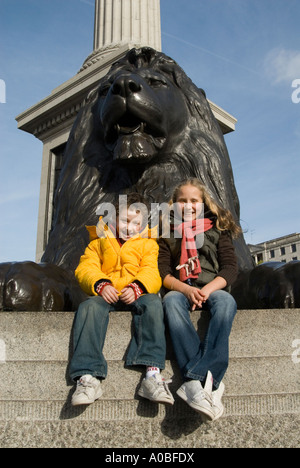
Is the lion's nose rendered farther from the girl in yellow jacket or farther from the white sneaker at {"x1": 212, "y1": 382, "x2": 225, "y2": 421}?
the white sneaker at {"x1": 212, "y1": 382, "x2": 225, "y2": 421}

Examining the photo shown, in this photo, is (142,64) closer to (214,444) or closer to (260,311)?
(260,311)

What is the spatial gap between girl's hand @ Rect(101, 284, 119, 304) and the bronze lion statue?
416 millimetres

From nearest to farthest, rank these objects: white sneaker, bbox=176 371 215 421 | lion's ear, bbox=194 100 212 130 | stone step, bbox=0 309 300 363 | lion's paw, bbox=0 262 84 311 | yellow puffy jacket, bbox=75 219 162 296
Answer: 1. white sneaker, bbox=176 371 215 421
2. stone step, bbox=0 309 300 363
3. lion's paw, bbox=0 262 84 311
4. yellow puffy jacket, bbox=75 219 162 296
5. lion's ear, bbox=194 100 212 130

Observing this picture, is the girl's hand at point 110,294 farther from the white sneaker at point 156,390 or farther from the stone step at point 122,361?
the white sneaker at point 156,390

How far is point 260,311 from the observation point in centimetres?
203

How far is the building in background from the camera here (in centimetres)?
4781

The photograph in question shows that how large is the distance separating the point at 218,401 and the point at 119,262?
0.95m

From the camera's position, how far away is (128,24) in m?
8.73

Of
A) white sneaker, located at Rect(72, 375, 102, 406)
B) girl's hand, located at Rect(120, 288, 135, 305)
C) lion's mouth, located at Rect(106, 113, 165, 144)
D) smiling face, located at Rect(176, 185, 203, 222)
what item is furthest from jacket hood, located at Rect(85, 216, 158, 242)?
white sneaker, located at Rect(72, 375, 102, 406)

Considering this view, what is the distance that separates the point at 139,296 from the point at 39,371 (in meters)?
0.59

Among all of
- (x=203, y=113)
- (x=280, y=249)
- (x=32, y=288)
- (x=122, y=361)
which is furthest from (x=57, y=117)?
(x=280, y=249)

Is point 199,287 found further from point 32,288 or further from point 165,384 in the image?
point 32,288

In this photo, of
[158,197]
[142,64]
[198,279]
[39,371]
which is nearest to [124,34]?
[142,64]

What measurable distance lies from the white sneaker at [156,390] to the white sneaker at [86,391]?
174 millimetres
